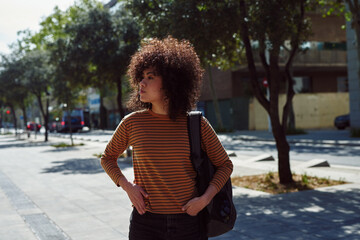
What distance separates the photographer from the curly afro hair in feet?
7.74

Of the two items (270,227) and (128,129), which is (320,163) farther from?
(128,129)

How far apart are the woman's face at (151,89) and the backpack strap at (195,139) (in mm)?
199

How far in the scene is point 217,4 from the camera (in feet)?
27.1

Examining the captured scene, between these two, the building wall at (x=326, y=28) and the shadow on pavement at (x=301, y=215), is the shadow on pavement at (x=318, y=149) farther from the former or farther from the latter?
the building wall at (x=326, y=28)

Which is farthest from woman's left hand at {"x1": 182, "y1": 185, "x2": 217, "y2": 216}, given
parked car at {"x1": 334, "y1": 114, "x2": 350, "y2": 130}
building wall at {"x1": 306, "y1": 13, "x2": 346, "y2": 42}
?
building wall at {"x1": 306, "y1": 13, "x2": 346, "y2": 42}

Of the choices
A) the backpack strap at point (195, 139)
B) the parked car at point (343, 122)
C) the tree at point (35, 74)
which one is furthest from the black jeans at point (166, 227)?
the parked car at point (343, 122)

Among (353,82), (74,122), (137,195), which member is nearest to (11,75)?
(74,122)

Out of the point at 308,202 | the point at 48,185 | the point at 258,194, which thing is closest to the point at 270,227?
the point at 308,202

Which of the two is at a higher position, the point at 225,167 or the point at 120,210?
the point at 225,167

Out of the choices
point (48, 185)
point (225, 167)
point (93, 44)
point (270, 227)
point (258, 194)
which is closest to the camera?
point (225, 167)

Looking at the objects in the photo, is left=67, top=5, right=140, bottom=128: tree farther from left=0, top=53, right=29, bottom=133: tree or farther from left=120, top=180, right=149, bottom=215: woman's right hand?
left=0, top=53, right=29, bottom=133: tree

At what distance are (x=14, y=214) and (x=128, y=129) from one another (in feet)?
16.4

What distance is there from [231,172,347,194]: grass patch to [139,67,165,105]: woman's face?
231 inches

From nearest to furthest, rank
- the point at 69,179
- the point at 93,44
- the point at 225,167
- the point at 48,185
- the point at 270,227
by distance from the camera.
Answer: the point at 225,167 < the point at 270,227 < the point at 48,185 < the point at 69,179 < the point at 93,44
